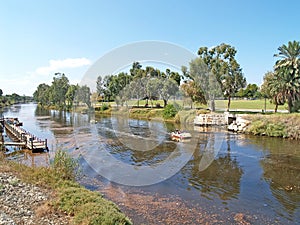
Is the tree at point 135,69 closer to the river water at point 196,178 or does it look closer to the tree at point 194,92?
the tree at point 194,92

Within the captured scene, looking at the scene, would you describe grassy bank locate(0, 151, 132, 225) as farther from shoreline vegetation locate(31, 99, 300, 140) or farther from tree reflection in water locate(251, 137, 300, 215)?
shoreline vegetation locate(31, 99, 300, 140)

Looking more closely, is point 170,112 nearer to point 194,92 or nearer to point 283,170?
point 194,92

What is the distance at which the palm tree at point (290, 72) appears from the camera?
39.1 m

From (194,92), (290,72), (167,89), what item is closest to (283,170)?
(290,72)

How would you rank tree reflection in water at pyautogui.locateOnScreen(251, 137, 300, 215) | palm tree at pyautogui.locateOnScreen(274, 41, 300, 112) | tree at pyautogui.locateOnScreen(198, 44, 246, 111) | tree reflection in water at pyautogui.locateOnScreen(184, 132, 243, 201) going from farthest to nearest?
tree at pyautogui.locateOnScreen(198, 44, 246, 111) < palm tree at pyautogui.locateOnScreen(274, 41, 300, 112) < tree reflection in water at pyautogui.locateOnScreen(184, 132, 243, 201) < tree reflection in water at pyautogui.locateOnScreen(251, 137, 300, 215)

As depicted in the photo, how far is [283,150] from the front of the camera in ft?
86.4

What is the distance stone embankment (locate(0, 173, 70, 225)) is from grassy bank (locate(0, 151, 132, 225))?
1.29 feet

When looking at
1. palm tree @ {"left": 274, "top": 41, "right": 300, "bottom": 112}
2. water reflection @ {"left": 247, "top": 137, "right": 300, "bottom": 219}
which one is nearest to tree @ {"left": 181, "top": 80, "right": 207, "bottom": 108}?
Answer: palm tree @ {"left": 274, "top": 41, "right": 300, "bottom": 112}

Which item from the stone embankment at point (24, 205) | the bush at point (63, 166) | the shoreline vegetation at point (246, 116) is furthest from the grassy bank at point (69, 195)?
the shoreline vegetation at point (246, 116)

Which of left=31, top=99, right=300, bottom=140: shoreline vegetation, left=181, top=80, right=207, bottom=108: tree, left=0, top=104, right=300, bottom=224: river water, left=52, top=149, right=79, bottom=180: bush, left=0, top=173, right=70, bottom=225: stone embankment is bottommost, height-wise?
left=0, top=104, right=300, bottom=224: river water

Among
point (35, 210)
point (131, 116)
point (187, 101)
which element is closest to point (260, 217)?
point (35, 210)

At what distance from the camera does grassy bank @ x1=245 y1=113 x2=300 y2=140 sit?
3253 cm

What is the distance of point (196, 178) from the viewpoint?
58.9 feet

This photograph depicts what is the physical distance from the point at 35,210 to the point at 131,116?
57.6 m
